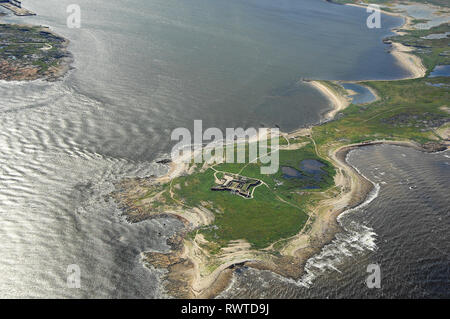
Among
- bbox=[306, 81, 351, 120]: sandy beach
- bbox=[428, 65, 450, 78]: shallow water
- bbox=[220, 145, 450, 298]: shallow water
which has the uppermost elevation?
bbox=[428, 65, 450, 78]: shallow water

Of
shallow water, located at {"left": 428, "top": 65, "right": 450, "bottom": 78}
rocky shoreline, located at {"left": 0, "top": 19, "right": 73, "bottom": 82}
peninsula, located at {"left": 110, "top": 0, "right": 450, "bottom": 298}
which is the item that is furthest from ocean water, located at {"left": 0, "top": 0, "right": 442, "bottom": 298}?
shallow water, located at {"left": 428, "top": 65, "right": 450, "bottom": 78}

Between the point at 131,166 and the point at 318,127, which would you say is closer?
the point at 131,166

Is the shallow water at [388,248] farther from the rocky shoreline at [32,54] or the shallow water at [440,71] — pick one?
the rocky shoreline at [32,54]

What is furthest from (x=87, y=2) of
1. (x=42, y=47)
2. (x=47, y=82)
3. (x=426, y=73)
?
(x=426, y=73)

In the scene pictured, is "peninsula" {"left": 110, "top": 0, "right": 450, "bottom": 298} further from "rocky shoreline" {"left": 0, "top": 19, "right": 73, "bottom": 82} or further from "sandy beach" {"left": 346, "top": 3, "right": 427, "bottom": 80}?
"rocky shoreline" {"left": 0, "top": 19, "right": 73, "bottom": 82}

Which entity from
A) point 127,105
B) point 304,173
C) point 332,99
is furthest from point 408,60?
point 127,105

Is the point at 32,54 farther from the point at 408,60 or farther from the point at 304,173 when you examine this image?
the point at 408,60

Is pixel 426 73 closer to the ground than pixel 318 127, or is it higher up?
higher up

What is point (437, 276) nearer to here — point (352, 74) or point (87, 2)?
point (352, 74)
